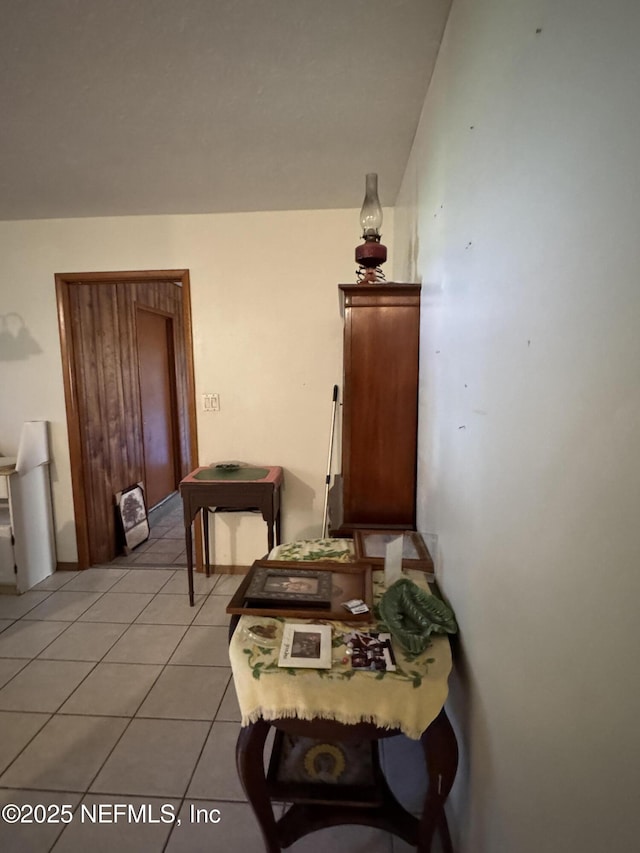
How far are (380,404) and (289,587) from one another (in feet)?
2.47

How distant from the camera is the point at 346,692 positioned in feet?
2.99

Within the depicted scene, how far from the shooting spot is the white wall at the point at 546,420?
17.3 inches

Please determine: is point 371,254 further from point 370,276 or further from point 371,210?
point 371,210

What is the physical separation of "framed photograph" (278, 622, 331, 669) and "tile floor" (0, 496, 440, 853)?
0.72 m

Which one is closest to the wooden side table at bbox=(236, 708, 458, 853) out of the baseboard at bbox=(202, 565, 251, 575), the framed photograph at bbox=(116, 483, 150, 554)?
the baseboard at bbox=(202, 565, 251, 575)

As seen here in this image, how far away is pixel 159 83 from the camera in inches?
57.3

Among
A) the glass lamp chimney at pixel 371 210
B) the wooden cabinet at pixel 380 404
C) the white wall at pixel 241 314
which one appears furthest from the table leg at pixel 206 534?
the glass lamp chimney at pixel 371 210

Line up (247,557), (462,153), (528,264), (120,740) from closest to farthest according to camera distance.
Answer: (528,264) → (462,153) → (120,740) → (247,557)

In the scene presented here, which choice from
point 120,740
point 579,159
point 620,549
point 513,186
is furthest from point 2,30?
point 120,740

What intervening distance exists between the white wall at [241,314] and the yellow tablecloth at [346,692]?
1.84 meters

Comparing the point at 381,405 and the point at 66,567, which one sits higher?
the point at 381,405

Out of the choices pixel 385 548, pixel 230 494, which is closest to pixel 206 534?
pixel 230 494

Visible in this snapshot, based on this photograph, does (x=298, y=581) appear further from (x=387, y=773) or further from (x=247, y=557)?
(x=247, y=557)

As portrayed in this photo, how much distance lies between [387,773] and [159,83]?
2539mm
